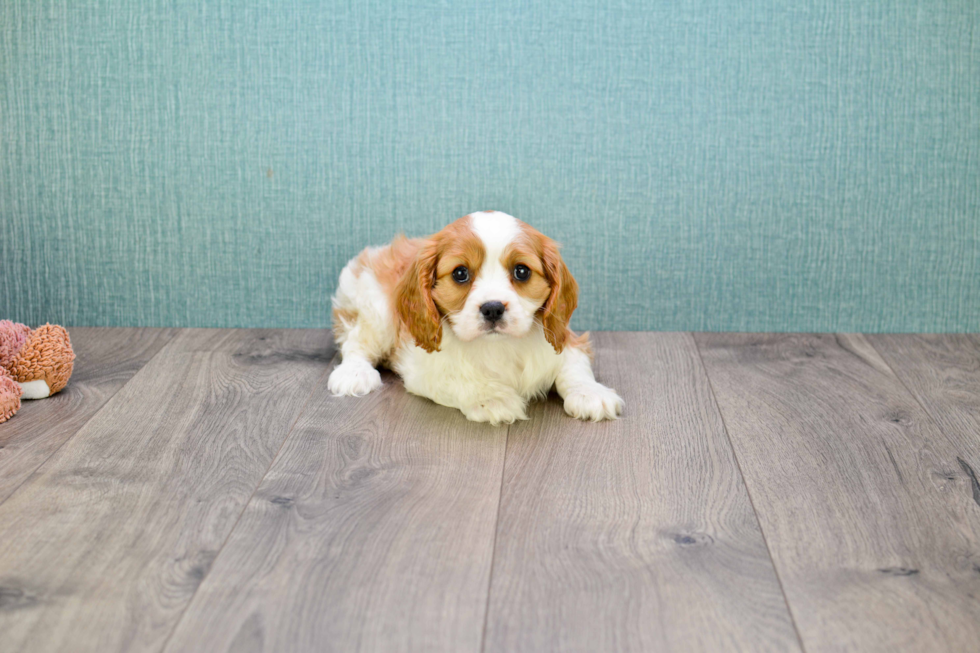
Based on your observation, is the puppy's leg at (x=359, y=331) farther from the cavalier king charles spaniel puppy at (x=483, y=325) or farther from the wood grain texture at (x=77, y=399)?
the wood grain texture at (x=77, y=399)

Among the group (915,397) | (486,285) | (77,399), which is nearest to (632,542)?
(486,285)

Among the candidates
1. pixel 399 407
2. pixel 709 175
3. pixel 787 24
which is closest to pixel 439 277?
pixel 399 407

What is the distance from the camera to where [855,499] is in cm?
171

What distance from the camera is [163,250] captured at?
280 cm

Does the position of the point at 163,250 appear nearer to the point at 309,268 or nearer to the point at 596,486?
the point at 309,268

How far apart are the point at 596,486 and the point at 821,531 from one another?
42 cm

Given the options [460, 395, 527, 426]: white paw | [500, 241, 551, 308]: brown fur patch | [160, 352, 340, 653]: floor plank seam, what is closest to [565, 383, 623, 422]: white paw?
[460, 395, 527, 426]: white paw

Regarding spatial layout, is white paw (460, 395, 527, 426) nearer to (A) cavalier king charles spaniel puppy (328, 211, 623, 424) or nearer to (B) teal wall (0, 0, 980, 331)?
(A) cavalier king charles spaniel puppy (328, 211, 623, 424)

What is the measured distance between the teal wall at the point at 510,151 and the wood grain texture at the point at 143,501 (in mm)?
480

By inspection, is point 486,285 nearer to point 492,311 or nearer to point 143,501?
point 492,311

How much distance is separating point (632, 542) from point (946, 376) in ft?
4.42

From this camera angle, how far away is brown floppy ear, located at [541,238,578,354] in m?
2.06

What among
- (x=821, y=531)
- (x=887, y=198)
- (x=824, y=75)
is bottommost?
(x=821, y=531)

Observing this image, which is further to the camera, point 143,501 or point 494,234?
point 494,234
